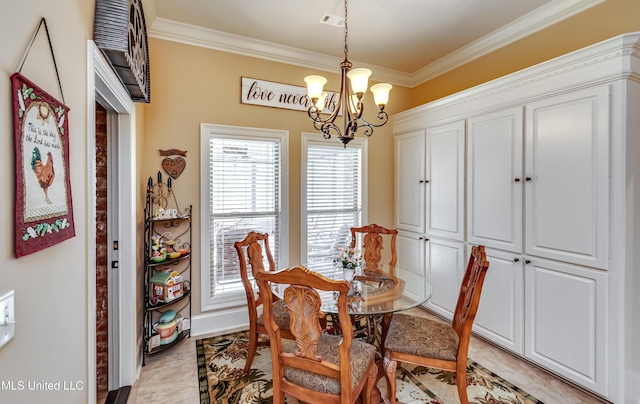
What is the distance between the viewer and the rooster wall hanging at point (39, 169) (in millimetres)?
820

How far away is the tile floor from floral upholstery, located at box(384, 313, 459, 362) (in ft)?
2.62

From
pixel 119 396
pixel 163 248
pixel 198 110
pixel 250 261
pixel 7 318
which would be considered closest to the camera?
pixel 7 318

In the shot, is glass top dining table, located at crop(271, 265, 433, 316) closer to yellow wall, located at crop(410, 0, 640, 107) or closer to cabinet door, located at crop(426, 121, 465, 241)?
cabinet door, located at crop(426, 121, 465, 241)

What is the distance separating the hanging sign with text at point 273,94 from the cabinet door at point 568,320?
2756mm

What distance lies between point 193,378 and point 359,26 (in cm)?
341

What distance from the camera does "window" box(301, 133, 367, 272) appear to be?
3512 mm

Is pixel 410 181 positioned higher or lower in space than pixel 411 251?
higher

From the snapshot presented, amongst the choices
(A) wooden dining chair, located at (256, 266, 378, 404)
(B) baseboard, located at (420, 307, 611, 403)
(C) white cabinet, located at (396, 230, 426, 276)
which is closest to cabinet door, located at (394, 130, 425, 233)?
(C) white cabinet, located at (396, 230, 426, 276)

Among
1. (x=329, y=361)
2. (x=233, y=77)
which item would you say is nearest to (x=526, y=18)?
(x=233, y=77)

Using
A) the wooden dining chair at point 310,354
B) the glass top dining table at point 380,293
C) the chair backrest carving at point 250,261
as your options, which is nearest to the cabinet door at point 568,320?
the glass top dining table at point 380,293

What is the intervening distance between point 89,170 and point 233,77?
214 cm

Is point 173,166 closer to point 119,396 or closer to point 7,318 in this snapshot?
point 119,396

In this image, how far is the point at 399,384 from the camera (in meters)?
2.21

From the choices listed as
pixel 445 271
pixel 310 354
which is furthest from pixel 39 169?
pixel 445 271
